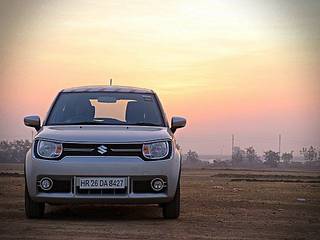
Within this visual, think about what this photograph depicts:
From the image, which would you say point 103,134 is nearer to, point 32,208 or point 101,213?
point 32,208

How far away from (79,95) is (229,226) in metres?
3.01

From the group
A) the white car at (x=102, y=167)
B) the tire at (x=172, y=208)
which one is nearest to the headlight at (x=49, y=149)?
the white car at (x=102, y=167)

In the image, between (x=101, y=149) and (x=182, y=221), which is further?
(x=182, y=221)

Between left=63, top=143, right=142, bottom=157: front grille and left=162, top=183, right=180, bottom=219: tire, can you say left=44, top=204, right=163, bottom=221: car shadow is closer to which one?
left=162, top=183, right=180, bottom=219: tire

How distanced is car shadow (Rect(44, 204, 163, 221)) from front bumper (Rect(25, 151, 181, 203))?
0.50 metres

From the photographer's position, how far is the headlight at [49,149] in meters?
8.46

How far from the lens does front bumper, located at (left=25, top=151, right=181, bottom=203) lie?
831 cm

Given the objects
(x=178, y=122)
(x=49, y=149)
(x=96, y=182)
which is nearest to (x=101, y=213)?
(x=96, y=182)

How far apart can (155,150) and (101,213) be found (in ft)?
4.92

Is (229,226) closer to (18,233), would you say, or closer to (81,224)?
(81,224)

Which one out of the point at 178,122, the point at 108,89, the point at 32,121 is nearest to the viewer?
the point at 32,121

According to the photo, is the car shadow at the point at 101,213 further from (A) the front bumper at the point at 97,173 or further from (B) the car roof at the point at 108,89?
(B) the car roof at the point at 108,89

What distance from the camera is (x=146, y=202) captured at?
8.48m

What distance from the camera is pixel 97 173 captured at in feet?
27.2
